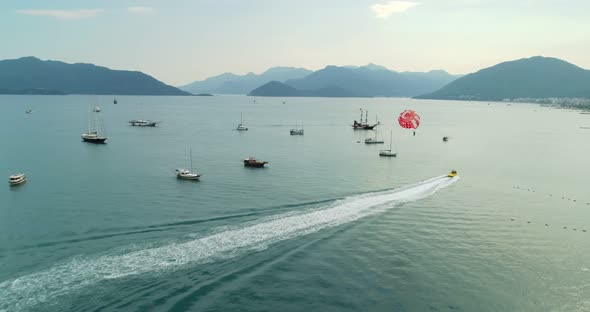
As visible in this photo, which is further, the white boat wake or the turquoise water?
the turquoise water

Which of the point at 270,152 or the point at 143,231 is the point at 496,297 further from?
the point at 270,152

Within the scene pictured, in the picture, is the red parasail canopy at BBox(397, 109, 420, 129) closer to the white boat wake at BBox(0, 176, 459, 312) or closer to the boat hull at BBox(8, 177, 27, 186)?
the white boat wake at BBox(0, 176, 459, 312)

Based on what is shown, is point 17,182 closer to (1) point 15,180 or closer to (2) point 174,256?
(1) point 15,180

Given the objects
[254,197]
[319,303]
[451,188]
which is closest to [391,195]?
[451,188]

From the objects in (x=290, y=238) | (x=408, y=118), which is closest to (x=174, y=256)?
(x=290, y=238)

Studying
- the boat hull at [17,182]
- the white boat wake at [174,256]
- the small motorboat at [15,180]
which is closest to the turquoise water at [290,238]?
the white boat wake at [174,256]

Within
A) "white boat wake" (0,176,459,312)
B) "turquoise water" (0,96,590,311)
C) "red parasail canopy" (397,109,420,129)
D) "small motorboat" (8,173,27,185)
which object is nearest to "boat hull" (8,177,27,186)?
"small motorboat" (8,173,27,185)
